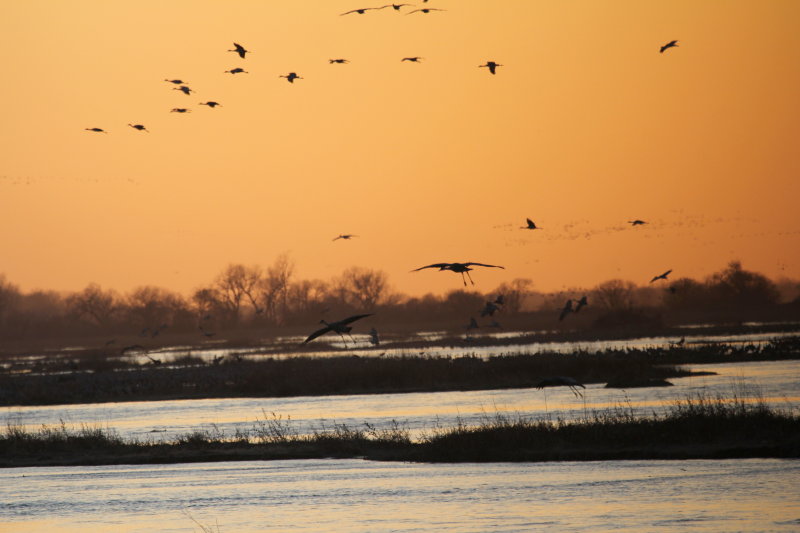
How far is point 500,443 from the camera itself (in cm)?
3794

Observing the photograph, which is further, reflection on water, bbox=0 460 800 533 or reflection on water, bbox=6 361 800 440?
reflection on water, bbox=6 361 800 440

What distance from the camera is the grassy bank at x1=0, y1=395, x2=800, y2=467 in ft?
120

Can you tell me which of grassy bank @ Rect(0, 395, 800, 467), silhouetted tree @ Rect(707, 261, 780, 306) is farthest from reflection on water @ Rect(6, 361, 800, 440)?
silhouetted tree @ Rect(707, 261, 780, 306)

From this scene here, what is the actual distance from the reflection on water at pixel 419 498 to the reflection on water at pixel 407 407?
8.94 meters

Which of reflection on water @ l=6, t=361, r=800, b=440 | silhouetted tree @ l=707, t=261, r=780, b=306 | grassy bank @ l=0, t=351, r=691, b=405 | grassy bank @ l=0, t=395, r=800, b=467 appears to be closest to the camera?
grassy bank @ l=0, t=395, r=800, b=467

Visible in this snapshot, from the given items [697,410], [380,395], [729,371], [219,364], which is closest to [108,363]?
[219,364]

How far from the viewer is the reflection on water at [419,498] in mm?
28297

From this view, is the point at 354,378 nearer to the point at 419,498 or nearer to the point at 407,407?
the point at 407,407

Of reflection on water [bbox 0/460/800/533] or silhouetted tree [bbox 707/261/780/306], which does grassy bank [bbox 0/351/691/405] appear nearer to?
reflection on water [bbox 0/460/800/533]

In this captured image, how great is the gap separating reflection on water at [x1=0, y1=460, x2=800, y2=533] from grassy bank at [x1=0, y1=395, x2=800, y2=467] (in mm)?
992

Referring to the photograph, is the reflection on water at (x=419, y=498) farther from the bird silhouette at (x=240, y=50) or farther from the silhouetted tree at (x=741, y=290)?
the silhouetted tree at (x=741, y=290)

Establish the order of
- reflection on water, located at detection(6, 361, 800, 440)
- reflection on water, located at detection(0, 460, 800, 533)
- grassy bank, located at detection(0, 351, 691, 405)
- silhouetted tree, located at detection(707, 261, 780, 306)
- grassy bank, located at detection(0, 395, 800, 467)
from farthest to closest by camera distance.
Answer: silhouetted tree, located at detection(707, 261, 780, 306)
grassy bank, located at detection(0, 351, 691, 405)
reflection on water, located at detection(6, 361, 800, 440)
grassy bank, located at detection(0, 395, 800, 467)
reflection on water, located at detection(0, 460, 800, 533)

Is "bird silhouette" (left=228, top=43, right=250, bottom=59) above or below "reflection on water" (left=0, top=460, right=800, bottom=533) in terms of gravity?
above

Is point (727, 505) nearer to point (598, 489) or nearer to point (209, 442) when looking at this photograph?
point (598, 489)
